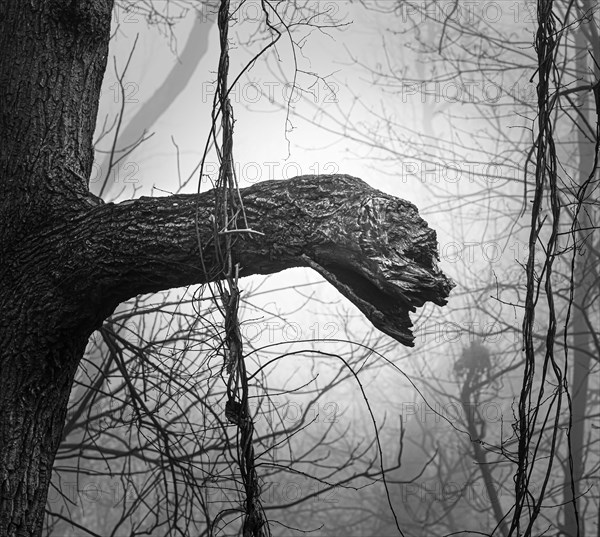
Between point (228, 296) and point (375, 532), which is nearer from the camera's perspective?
point (228, 296)

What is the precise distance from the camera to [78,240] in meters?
1.05

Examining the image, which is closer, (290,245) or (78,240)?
(290,245)

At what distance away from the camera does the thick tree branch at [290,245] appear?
0.89 m

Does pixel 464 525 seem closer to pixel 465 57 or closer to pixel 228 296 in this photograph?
pixel 465 57

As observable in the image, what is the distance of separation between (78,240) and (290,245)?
35 cm

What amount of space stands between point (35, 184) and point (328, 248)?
1.75 ft

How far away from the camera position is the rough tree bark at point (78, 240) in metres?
0.91

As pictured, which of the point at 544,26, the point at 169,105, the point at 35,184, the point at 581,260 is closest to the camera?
the point at 544,26

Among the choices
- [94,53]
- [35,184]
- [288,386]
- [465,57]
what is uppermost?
[465,57]

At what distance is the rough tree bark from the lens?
910 mm

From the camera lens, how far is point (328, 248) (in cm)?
92

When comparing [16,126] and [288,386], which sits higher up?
[288,386]

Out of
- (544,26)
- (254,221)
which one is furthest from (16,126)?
(544,26)

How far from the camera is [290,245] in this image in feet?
3.10
